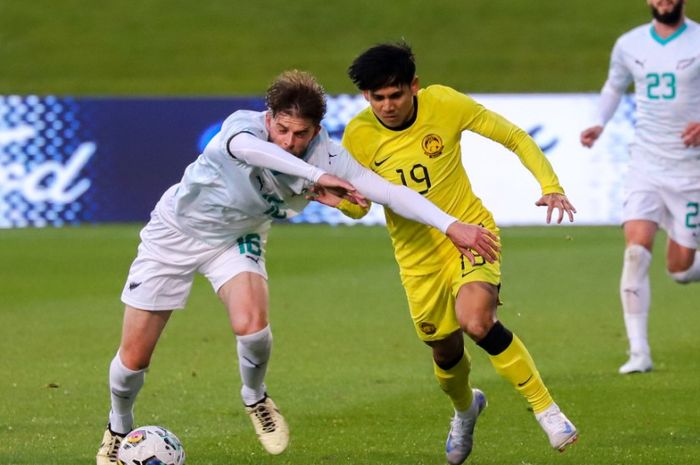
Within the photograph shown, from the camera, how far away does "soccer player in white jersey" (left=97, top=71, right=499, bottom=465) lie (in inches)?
261

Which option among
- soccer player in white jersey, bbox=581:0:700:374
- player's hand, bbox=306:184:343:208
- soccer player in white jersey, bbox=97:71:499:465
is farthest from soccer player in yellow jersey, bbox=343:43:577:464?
soccer player in white jersey, bbox=581:0:700:374

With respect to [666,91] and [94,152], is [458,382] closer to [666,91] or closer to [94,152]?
[666,91]

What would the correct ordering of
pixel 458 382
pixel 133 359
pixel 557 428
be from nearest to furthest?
pixel 557 428 < pixel 133 359 < pixel 458 382

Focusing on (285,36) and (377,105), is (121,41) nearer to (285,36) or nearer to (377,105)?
(285,36)

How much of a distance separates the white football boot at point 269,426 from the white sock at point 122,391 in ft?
1.89

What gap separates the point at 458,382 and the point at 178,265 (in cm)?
154

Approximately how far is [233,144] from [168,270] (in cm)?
81

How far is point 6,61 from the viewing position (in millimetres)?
28109

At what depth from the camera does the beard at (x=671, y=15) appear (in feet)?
32.6

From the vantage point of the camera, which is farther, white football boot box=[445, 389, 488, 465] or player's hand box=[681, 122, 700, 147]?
player's hand box=[681, 122, 700, 147]

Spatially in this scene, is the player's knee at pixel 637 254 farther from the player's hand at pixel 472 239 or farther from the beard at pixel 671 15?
the player's hand at pixel 472 239

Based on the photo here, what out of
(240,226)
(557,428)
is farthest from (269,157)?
(557,428)

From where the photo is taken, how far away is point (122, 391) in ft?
23.2

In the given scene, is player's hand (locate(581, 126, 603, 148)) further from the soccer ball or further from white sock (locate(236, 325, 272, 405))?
the soccer ball
